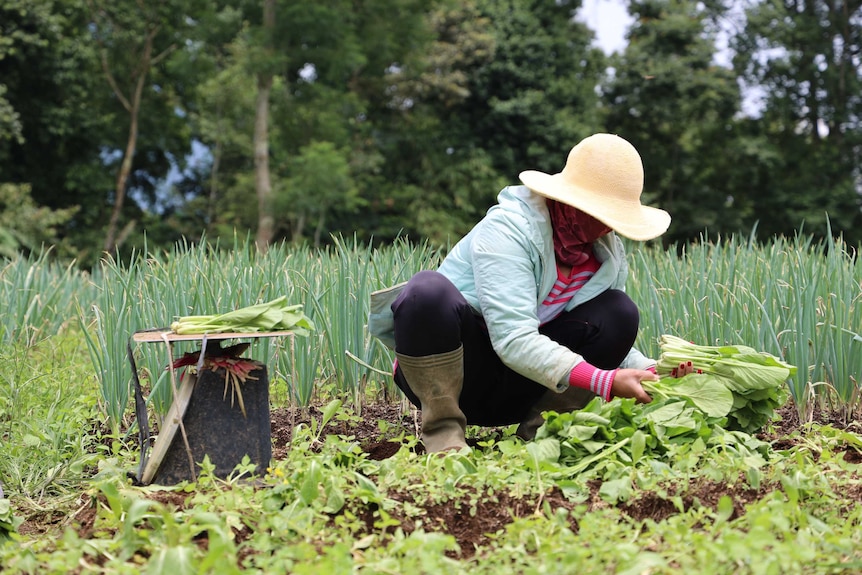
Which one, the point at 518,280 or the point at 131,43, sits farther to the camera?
the point at 131,43

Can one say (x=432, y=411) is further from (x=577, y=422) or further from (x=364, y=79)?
(x=364, y=79)

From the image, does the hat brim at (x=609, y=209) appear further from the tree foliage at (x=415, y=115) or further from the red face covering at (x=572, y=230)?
the tree foliage at (x=415, y=115)

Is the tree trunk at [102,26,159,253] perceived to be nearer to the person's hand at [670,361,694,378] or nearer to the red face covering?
the red face covering

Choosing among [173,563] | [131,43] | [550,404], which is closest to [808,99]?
[131,43]

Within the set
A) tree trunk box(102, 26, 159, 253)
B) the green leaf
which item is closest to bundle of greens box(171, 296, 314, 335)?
the green leaf

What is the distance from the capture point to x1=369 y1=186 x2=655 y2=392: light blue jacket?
84.4 inches

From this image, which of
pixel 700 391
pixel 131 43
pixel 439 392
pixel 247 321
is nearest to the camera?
pixel 247 321

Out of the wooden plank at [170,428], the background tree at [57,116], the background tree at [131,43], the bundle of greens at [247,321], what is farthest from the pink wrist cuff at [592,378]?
the background tree at [131,43]

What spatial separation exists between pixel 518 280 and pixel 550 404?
557mm

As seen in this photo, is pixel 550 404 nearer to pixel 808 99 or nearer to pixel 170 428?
pixel 170 428

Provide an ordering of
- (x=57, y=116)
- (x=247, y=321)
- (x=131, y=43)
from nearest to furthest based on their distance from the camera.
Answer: (x=247, y=321) → (x=57, y=116) → (x=131, y=43)

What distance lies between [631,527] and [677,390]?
593 millimetres

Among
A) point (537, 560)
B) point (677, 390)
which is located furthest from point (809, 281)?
point (537, 560)

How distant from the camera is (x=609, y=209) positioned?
7.18 feet
